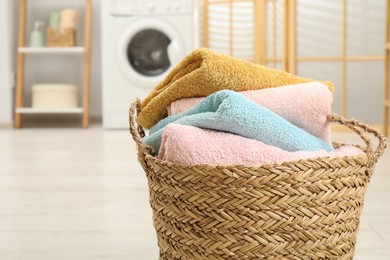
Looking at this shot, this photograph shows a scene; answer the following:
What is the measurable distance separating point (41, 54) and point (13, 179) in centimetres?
250

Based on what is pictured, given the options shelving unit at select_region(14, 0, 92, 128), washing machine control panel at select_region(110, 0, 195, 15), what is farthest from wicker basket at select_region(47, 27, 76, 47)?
washing machine control panel at select_region(110, 0, 195, 15)

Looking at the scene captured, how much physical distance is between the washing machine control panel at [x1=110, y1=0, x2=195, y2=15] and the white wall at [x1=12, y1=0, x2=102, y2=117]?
552 millimetres

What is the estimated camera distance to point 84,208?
5.16 ft

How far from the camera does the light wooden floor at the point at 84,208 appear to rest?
1209 millimetres

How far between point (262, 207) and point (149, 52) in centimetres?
318

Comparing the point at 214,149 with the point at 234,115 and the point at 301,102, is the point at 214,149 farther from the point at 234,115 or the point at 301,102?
the point at 301,102

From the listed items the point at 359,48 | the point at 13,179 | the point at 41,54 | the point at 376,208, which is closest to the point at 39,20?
the point at 41,54

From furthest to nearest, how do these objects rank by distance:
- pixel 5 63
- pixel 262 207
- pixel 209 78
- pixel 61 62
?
pixel 61 62 → pixel 5 63 → pixel 209 78 → pixel 262 207

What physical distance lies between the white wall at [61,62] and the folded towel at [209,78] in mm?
3438

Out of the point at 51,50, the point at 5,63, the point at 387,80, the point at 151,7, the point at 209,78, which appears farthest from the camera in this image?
the point at 5,63

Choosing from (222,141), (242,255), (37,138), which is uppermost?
(222,141)

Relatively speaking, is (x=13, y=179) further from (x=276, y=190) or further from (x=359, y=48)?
(x=359, y=48)

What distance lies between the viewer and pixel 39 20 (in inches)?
173

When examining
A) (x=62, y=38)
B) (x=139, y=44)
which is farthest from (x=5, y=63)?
(x=139, y=44)
